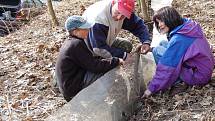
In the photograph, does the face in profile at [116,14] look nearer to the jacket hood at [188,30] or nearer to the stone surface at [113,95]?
the stone surface at [113,95]

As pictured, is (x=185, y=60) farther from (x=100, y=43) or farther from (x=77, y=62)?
(x=77, y=62)

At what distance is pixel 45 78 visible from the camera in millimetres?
5898

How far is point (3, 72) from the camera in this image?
6.41m

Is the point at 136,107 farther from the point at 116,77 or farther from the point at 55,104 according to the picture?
the point at 55,104

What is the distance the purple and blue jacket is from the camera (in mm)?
4602

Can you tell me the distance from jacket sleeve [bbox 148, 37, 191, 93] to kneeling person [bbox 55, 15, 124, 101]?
0.41m

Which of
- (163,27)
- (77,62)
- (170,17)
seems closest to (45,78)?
(77,62)

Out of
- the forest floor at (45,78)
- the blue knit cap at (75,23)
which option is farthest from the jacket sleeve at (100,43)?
the forest floor at (45,78)

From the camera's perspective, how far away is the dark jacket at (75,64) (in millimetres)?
4480

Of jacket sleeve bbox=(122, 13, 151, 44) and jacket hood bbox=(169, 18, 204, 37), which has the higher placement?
jacket hood bbox=(169, 18, 204, 37)

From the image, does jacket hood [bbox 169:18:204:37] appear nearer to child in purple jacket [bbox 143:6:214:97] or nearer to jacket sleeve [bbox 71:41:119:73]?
child in purple jacket [bbox 143:6:214:97]

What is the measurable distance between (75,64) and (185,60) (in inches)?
45.5

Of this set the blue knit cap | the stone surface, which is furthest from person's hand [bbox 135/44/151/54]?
the blue knit cap

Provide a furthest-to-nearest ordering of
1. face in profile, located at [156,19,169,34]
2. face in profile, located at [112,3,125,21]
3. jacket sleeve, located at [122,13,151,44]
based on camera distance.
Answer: jacket sleeve, located at [122,13,151,44] < face in profile, located at [112,3,125,21] < face in profile, located at [156,19,169,34]
